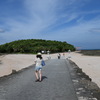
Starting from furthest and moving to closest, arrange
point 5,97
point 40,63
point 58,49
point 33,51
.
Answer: point 58,49 < point 33,51 < point 40,63 < point 5,97

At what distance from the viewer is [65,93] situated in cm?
782

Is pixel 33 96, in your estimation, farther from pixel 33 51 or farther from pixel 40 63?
pixel 33 51

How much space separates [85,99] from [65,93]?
1103mm

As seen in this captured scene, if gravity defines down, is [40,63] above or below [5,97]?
above

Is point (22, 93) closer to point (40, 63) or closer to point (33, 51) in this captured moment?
point (40, 63)

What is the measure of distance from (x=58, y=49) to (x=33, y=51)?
56.4 feet

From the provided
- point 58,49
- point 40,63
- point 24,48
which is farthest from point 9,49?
point 40,63

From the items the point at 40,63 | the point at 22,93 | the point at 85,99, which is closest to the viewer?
the point at 85,99

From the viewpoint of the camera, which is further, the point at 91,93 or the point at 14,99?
the point at 91,93

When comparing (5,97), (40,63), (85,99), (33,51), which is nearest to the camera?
(85,99)

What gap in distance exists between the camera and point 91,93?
25.2 feet

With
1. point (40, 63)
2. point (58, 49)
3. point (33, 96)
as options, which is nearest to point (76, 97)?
point (33, 96)

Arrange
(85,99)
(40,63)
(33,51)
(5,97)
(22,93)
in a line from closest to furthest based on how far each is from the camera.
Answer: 1. (85,99)
2. (5,97)
3. (22,93)
4. (40,63)
5. (33,51)

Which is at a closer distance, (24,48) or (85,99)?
(85,99)
